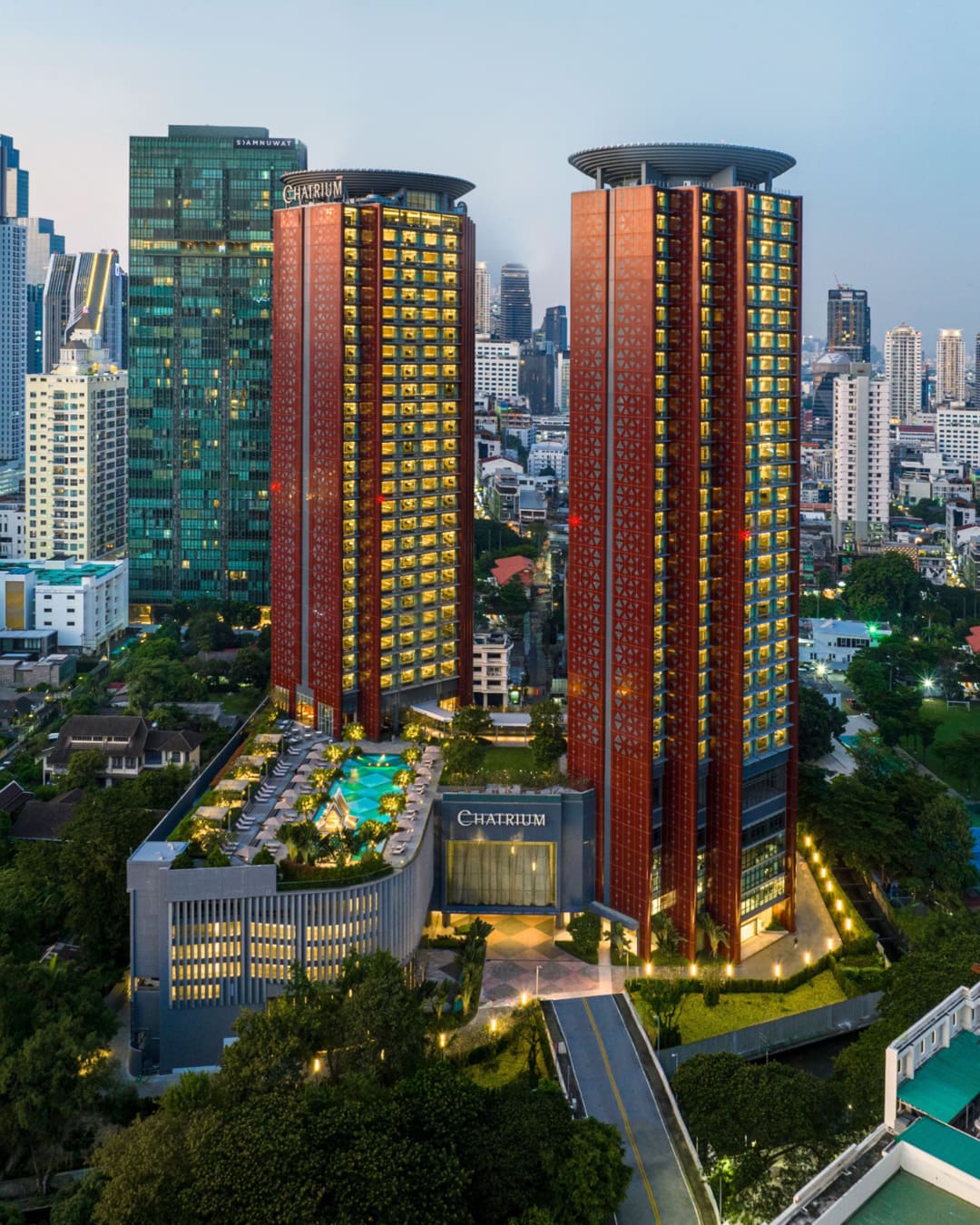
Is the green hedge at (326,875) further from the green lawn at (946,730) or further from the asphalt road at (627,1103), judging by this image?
the green lawn at (946,730)

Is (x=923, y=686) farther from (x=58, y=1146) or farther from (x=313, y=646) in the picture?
(x=58, y=1146)

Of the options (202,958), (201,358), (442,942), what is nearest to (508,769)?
(442,942)

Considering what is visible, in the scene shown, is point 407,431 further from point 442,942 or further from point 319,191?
point 442,942

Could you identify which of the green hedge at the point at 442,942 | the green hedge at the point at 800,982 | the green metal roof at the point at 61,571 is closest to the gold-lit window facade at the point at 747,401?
the green hedge at the point at 800,982

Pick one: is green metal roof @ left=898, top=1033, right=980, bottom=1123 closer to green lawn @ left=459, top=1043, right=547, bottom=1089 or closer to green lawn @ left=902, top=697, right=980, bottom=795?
green lawn @ left=459, top=1043, right=547, bottom=1089

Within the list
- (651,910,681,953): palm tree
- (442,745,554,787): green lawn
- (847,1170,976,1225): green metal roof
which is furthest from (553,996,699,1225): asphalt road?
(847,1170,976,1225): green metal roof

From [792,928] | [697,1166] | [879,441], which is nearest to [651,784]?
[792,928]
